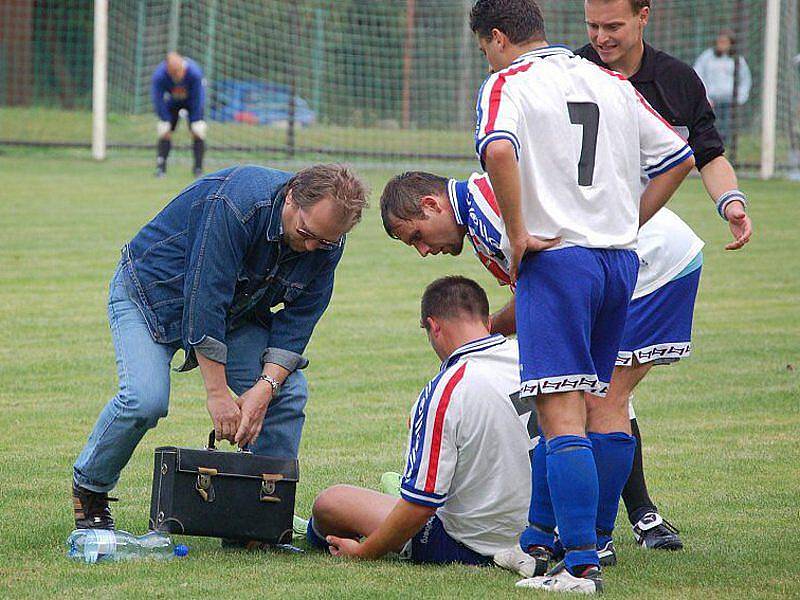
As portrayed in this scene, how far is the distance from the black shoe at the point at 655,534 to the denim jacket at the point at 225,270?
1382 mm

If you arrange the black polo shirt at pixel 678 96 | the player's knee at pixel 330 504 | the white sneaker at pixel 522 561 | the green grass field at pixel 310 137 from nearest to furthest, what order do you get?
the white sneaker at pixel 522 561, the player's knee at pixel 330 504, the black polo shirt at pixel 678 96, the green grass field at pixel 310 137

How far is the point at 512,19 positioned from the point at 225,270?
4.17 feet

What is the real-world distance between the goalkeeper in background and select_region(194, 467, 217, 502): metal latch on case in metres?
15.0

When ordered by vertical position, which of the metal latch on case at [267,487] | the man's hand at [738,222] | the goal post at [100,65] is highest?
the goal post at [100,65]

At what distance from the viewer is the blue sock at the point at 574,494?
3.76 meters

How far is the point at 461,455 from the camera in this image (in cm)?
407

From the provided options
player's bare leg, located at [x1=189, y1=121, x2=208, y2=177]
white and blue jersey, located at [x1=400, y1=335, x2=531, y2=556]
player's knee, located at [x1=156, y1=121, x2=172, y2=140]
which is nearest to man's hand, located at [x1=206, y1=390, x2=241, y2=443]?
white and blue jersey, located at [x1=400, y1=335, x2=531, y2=556]

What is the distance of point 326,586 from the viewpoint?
3.91 meters

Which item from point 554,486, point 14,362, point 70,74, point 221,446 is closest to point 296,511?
point 221,446

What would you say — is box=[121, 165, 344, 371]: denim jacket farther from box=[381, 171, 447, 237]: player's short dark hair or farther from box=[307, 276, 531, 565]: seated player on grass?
box=[307, 276, 531, 565]: seated player on grass

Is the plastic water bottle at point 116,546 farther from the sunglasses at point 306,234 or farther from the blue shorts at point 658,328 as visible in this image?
the blue shorts at point 658,328

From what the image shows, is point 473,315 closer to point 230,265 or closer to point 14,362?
point 230,265

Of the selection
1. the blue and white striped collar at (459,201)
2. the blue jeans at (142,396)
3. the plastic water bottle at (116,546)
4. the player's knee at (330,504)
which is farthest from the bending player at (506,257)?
the plastic water bottle at (116,546)

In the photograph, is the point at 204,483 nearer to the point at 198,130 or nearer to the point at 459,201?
the point at 459,201
